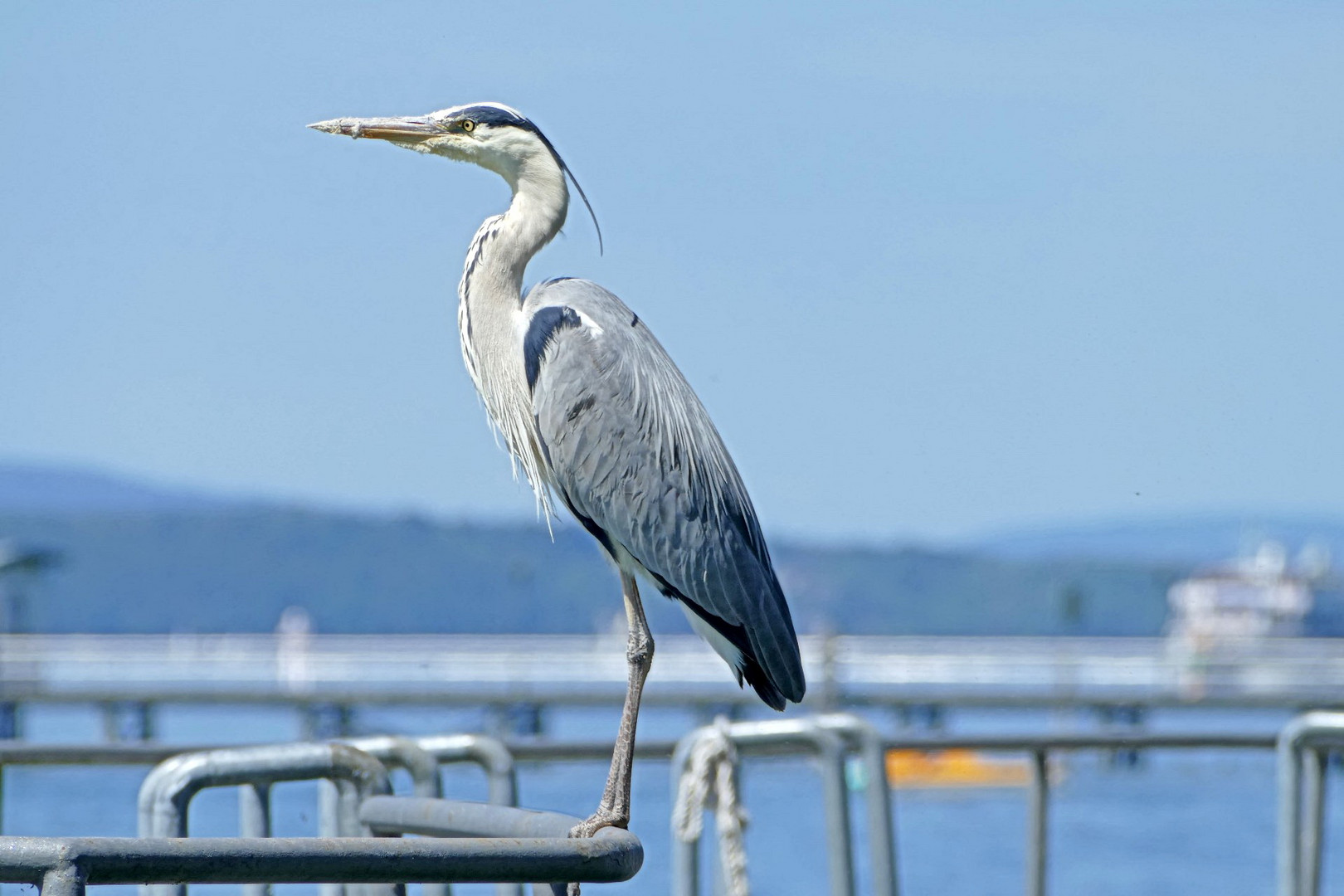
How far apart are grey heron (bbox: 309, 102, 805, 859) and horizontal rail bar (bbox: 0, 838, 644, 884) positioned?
1.71m

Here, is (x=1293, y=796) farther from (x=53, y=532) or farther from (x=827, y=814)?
(x=53, y=532)

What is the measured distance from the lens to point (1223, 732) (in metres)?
4.71

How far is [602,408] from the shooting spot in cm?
358

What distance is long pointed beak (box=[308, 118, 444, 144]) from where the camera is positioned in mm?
3508

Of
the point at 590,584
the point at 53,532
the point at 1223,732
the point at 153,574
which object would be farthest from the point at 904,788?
the point at 53,532

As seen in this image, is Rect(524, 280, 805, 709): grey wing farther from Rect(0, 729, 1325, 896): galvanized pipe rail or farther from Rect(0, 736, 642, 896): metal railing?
Rect(0, 736, 642, 896): metal railing

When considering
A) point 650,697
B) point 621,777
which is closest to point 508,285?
point 621,777

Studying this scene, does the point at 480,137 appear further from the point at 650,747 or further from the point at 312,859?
the point at 312,859

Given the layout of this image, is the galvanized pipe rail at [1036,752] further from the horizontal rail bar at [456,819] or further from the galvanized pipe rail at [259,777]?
the horizontal rail bar at [456,819]

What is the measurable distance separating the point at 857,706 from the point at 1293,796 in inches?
979

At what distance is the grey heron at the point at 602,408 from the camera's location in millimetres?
3510

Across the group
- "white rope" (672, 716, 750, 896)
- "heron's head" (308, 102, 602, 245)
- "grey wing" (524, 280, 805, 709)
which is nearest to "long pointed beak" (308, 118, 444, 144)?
"heron's head" (308, 102, 602, 245)

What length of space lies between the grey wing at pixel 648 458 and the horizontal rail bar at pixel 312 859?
1769 millimetres

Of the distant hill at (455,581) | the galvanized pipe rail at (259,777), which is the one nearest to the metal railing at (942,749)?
the galvanized pipe rail at (259,777)
